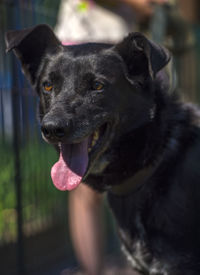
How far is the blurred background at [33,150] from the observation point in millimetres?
3455

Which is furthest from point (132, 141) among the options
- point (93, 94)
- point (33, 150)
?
point (33, 150)

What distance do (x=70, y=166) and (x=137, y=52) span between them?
776 millimetres

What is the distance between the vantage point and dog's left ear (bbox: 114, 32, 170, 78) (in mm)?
2420

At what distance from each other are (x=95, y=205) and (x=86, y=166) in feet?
3.47

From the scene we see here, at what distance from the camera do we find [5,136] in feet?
11.7

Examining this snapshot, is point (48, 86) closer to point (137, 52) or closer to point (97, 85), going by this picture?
point (97, 85)

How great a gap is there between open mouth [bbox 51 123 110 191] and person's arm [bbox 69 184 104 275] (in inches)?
35.3

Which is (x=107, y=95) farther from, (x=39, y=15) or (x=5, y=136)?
(x=39, y=15)

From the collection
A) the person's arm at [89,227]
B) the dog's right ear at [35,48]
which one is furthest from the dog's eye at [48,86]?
the person's arm at [89,227]

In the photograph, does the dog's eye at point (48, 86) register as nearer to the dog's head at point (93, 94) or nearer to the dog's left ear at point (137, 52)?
the dog's head at point (93, 94)

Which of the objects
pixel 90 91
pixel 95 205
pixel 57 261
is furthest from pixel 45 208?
pixel 90 91

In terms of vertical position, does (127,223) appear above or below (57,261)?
above

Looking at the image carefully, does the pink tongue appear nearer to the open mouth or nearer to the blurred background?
the open mouth

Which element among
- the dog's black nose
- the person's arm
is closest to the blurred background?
the person's arm
